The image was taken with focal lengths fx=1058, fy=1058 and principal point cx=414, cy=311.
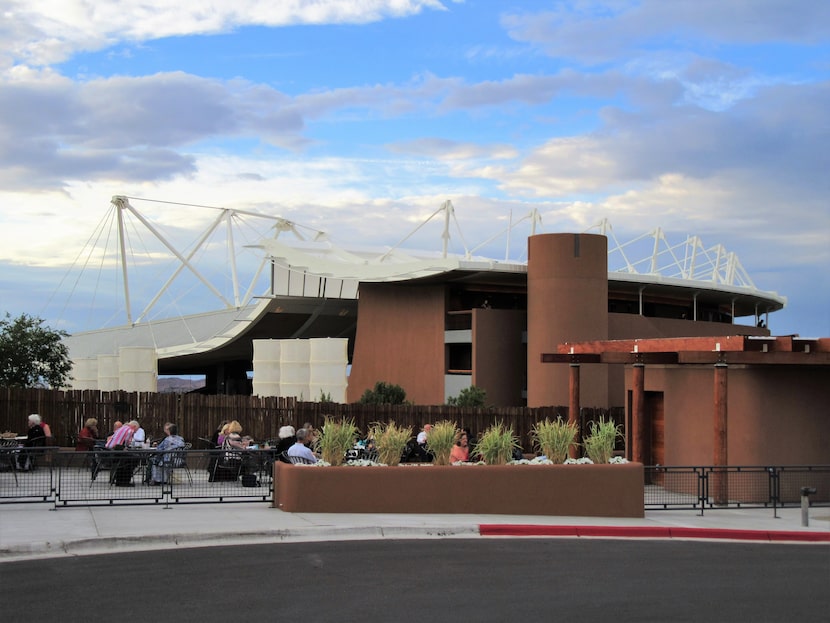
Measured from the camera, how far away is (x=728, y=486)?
68.5 feet

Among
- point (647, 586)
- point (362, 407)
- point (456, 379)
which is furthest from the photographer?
point (456, 379)

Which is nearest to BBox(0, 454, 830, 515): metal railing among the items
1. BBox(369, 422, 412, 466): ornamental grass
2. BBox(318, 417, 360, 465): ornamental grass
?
BBox(318, 417, 360, 465): ornamental grass

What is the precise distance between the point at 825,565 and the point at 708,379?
1034 centimetres

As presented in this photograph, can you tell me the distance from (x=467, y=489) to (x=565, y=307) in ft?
81.5

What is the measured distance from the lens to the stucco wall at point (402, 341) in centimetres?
4669

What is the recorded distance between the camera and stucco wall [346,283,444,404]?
46.7 m

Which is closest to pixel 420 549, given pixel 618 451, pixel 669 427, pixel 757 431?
pixel 757 431

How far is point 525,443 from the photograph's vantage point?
34375 millimetres

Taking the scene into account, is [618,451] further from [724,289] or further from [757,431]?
[724,289]

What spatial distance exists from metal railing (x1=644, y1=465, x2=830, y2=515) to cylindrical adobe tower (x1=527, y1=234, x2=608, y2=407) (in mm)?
20339

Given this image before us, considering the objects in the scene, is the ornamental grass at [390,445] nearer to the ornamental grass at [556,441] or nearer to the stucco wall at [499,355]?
the ornamental grass at [556,441]

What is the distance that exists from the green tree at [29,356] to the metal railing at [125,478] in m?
26.4

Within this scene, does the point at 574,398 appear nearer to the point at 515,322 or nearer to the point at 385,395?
the point at 385,395

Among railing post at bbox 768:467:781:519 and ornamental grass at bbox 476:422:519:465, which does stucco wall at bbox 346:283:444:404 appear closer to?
railing post at bbox 768:467:781:519
